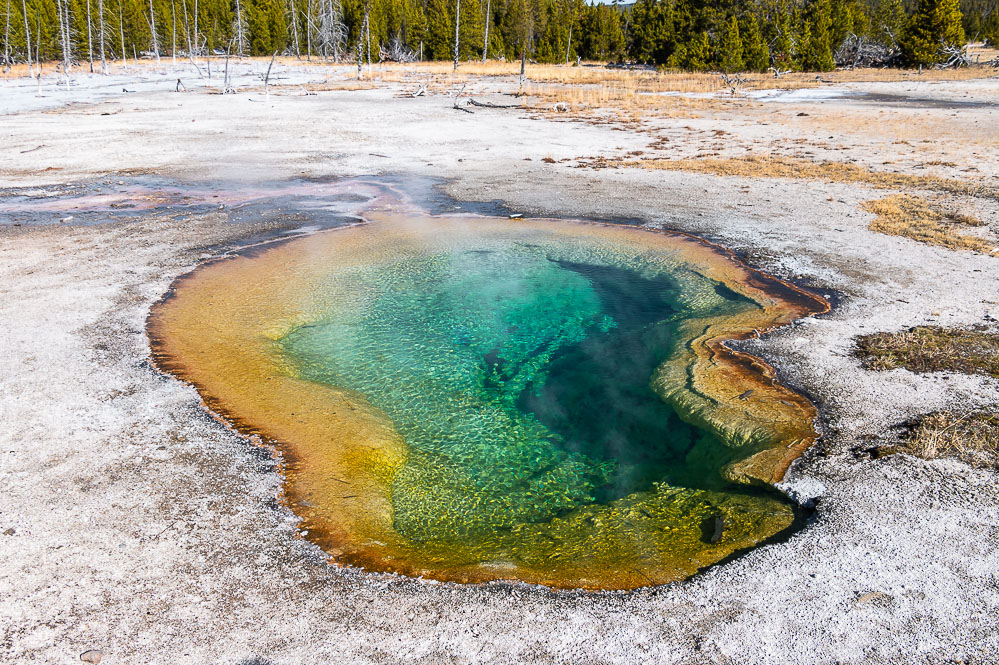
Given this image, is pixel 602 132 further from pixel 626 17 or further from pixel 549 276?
pixel 626 17

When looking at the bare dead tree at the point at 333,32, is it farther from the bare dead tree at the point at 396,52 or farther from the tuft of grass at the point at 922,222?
the tuft of grass at the point at 922,222

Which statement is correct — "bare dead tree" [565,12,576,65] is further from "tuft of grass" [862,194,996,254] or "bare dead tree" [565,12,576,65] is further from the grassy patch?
"tuft of grass" [862,194,996,254]

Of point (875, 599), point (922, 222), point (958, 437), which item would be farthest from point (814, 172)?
point (875, 599)

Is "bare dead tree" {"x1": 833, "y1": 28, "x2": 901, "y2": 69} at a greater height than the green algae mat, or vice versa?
"bare dead tree" {"x1": 833, "y1": 28, "x2": 901, "y2": 69}

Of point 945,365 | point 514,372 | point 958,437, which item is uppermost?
point 945,365

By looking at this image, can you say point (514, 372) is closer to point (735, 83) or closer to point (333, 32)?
point (735, 83)

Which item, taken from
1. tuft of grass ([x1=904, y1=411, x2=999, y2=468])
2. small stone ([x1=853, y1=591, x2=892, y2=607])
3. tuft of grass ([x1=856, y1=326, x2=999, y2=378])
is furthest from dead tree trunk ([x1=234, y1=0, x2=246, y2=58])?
small stone ([x1=853, y1=591, x2=892, y2=607])
